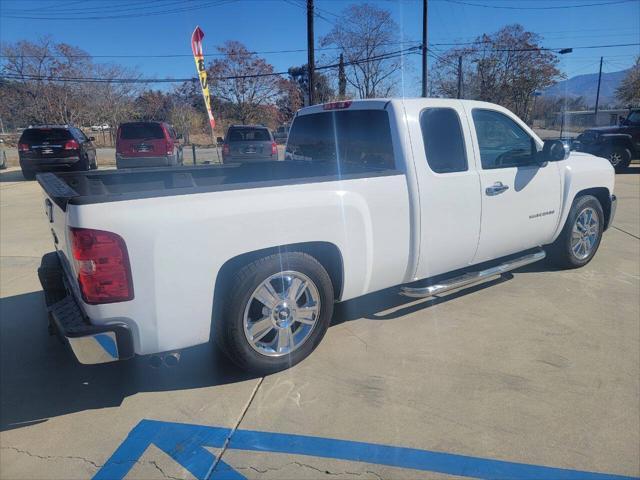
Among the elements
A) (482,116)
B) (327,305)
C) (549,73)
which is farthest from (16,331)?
(549,73)

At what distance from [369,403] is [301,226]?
1211 mm

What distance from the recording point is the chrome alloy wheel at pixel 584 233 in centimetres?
529

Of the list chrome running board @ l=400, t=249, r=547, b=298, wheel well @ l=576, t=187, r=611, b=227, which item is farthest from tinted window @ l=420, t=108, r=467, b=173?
wheel well @ l=576, t=187, r=611, b=227

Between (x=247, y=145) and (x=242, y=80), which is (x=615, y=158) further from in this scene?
(x=242, y=80)

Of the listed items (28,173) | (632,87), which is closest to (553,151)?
(28,173)

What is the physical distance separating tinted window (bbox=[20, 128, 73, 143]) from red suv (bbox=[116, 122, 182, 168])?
1708 mm

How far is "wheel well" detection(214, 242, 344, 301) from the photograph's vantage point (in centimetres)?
296

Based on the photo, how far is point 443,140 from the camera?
3934 millimetres

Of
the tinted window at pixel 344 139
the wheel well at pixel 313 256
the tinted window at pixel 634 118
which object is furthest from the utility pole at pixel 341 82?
the wheel well at pixel 313 256

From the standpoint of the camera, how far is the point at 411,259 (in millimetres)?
3754

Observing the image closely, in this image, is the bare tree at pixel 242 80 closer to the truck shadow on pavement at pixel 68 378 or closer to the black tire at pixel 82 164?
the black tire at pixel 82 164

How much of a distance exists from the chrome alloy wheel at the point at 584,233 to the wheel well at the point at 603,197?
19 centimetres

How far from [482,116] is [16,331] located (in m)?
4.52

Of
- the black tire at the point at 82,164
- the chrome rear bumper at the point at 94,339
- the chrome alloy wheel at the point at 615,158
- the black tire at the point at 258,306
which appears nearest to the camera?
the chrome rear bumper at the point at 94,339
